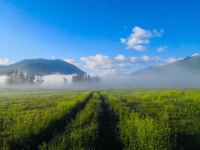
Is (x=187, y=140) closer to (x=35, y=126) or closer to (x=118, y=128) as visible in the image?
(x=118, y=128)

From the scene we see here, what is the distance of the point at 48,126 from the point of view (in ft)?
66.9

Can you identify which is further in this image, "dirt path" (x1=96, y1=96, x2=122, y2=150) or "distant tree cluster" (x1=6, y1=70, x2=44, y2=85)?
"distant tree cluster" (x1=6, y1=70, x2=44, y2=85)

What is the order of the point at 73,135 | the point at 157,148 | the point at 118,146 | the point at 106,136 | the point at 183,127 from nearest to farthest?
the point at 157,148
the point at 118,146
the point at 73,135
the point at 106,136
the point at 183,127

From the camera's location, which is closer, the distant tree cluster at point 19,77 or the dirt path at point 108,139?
the dirt path at point 108,139

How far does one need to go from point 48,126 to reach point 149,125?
24.0ft

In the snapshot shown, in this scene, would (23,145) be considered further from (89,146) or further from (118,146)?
(118,146)

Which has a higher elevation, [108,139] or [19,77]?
[19,77]

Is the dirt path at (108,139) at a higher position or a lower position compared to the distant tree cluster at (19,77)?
lower

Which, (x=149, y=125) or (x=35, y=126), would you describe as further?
(x=35, y=126)

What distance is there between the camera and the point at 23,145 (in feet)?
50.4

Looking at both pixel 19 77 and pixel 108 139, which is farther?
pixel 19 77

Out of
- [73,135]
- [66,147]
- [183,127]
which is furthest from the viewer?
[183,127]

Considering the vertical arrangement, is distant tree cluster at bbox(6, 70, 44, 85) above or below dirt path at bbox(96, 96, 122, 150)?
above

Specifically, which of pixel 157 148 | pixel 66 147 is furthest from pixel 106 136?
pixel 157 148
